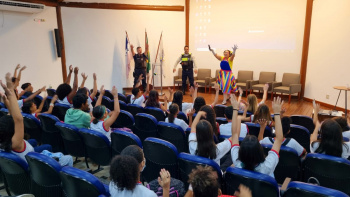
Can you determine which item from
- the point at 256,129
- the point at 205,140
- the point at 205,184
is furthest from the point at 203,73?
the point at 205,184

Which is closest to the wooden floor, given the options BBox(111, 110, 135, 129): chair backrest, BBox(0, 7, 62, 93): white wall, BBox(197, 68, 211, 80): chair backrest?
BBox(197, 68, 211, 80): chair backrest

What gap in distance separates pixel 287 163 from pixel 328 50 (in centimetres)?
589

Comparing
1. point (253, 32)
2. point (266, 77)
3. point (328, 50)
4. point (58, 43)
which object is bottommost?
point (266, 77)

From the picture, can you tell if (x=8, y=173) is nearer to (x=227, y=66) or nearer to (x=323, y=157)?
(x=323, y=157)

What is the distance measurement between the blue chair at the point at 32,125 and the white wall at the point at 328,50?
281 inches

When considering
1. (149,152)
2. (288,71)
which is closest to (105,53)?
(288,71)

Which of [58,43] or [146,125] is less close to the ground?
[58,43]

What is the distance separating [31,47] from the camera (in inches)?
305

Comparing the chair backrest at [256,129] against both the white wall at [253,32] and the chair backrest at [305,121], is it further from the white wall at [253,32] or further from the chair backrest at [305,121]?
the white wall at [253,32]

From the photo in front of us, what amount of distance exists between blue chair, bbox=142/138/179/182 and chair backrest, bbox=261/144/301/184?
2.90ft

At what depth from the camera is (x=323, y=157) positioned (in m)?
2.22

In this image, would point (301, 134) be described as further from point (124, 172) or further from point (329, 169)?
point (124, 172)

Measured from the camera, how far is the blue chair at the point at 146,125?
3.60m

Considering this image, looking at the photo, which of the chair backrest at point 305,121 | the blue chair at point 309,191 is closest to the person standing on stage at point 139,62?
the chair backrest at point 305,121
